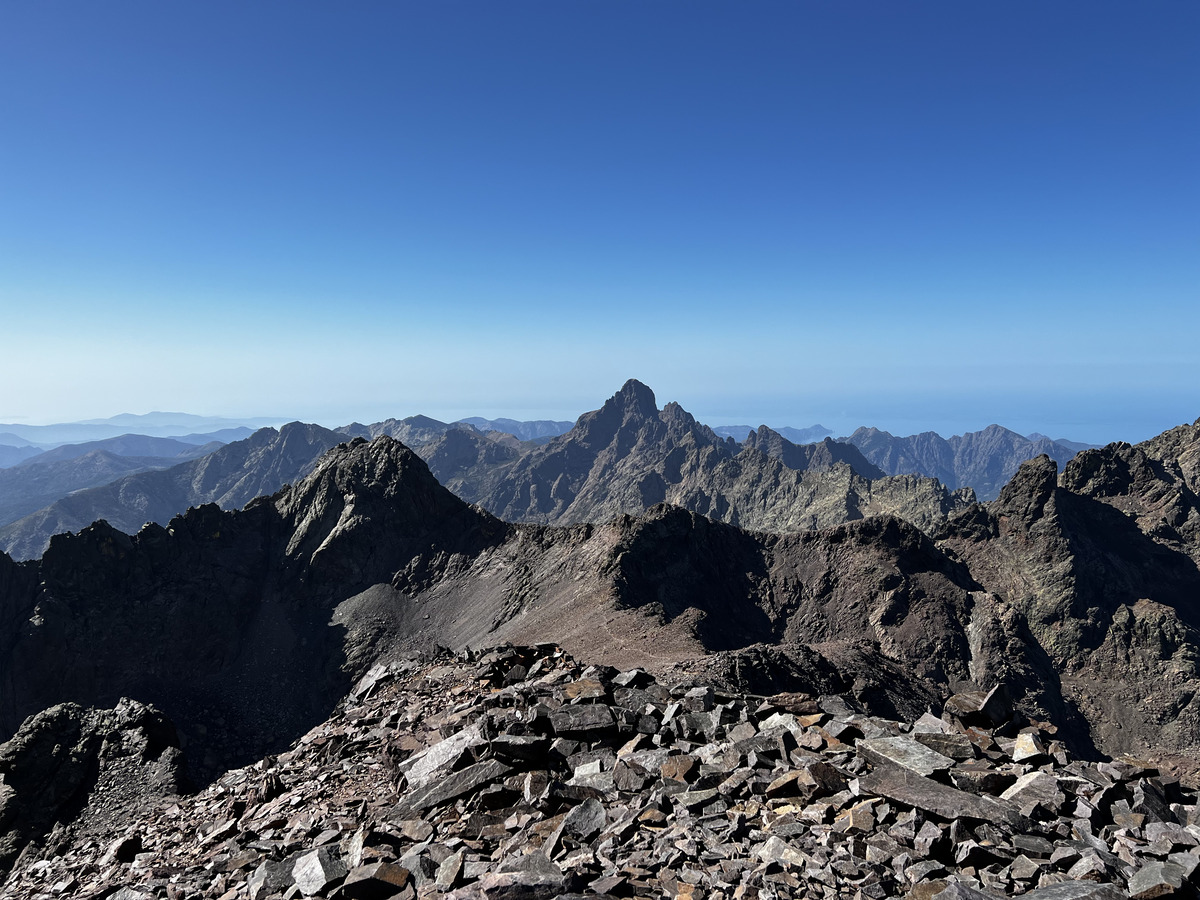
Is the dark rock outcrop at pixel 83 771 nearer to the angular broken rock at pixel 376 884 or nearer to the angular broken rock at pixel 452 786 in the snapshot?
the angular broken rock at pixel 452 786

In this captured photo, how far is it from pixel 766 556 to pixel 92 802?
8857cm

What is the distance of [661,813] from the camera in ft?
45.2

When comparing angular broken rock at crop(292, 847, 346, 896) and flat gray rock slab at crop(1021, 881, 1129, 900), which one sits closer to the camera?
flat gray rock slab at crop(1021, 881, 1129, 900)

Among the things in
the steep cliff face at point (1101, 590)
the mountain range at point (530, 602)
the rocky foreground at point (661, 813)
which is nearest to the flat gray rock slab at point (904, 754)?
the rocky foreground at point (661, 813)

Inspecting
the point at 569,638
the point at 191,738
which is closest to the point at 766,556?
the point at 569,638

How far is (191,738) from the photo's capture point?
244ft

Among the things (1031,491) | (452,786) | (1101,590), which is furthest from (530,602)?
(1031,491)

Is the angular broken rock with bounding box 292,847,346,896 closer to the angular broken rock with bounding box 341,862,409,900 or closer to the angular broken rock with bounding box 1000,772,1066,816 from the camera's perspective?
the angular broken rock with bounding box 341,862,409,900

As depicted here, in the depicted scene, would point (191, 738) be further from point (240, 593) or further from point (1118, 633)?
point (1118, 633)

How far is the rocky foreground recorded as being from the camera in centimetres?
1139

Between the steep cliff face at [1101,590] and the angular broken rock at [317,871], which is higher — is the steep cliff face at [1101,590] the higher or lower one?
the lower one

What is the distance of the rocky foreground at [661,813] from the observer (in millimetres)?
11391

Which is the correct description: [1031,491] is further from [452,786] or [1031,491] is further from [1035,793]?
[452,786]

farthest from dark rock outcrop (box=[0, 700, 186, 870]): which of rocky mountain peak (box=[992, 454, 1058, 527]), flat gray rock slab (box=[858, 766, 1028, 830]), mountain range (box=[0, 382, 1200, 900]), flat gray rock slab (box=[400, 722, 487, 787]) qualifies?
rocky mountain peak (box=[992, 454, 1058, 527])
